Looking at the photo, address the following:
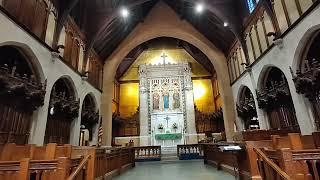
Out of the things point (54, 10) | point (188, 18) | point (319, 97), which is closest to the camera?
point (319, 97)

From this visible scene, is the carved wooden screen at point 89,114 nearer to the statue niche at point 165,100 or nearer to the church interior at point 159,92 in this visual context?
the church interior at point 159,92

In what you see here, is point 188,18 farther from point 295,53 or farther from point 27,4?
point 27,4

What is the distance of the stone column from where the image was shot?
1638 cm

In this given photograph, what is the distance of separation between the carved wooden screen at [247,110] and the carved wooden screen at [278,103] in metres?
1.25

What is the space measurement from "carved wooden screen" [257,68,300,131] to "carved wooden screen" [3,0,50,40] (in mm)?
8594

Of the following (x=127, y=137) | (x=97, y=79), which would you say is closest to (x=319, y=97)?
(x=97, y=79)

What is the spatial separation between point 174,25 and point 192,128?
27.3 ft

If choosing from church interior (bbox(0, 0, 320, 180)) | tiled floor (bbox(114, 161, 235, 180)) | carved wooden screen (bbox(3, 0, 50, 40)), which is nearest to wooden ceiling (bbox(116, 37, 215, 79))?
church interior (bbox(0, 0, 320, 180))

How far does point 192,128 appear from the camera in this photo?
54.3 ft

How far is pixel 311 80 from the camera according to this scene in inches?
217

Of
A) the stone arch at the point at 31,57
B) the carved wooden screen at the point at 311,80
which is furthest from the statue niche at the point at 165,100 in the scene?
the carved wooden screen at the point at 311,80

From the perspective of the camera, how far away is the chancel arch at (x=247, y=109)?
994cm

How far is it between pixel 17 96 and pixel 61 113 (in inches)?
101

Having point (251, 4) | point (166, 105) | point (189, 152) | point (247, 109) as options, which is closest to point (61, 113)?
point (189, 152)
